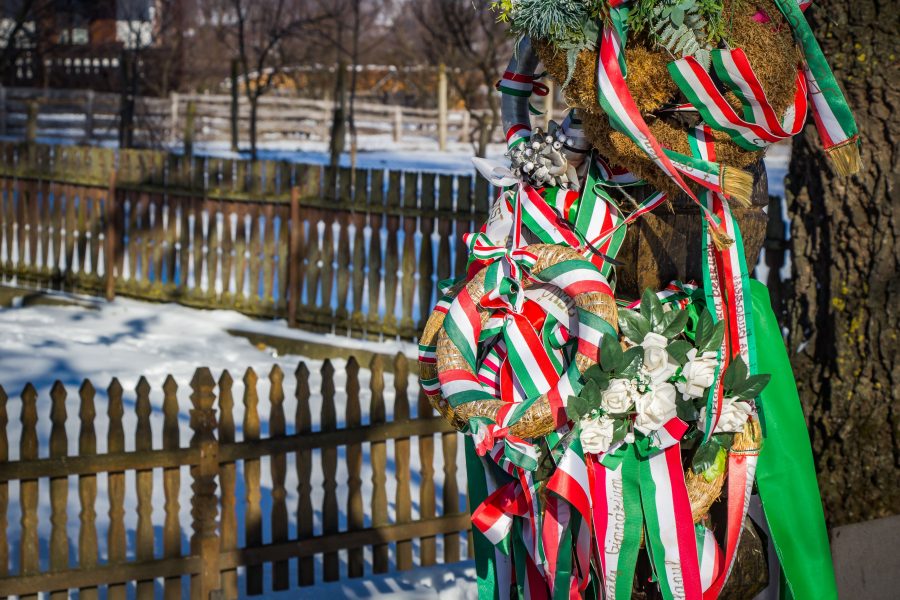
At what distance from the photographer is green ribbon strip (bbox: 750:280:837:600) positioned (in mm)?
2846

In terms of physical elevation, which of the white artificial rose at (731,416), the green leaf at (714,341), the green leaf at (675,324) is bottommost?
the white artificial rose at (731,416)

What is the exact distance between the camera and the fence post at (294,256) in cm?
810

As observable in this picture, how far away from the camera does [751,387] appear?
261cm

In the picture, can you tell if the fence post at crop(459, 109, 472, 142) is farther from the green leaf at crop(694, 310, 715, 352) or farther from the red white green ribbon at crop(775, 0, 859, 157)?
the green leaf at crop(694, 310, 715, 352)

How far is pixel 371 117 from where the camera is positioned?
84.6ft

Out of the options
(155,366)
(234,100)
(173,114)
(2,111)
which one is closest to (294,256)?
(155,366)

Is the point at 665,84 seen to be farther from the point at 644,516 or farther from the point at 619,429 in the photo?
the point at 644,516

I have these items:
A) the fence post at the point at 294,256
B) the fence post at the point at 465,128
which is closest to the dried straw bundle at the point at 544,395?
the fence post at the point at 294,256

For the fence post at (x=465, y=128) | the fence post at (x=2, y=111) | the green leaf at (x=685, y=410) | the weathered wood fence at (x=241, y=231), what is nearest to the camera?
the green leaf at (x=685, y=410)

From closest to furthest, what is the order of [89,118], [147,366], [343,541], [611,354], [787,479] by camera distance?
[611,354], [787,479], [343,541], [147,366], [89,118]

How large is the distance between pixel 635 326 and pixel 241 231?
6.21 meters

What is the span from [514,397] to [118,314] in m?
6.60

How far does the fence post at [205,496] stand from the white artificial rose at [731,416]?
2362mm

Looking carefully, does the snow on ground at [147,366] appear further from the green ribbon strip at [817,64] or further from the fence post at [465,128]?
the fence post at [465,128]
